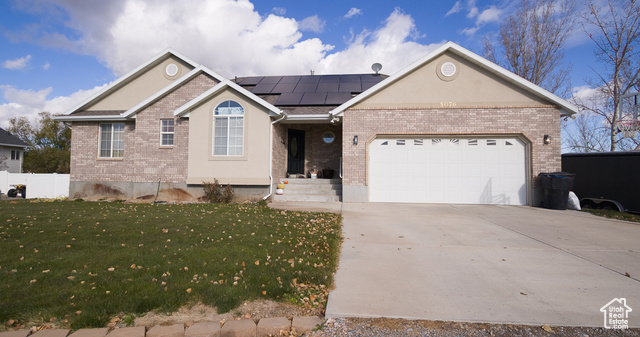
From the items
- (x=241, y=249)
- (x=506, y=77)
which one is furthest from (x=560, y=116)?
(x=241, y=249)

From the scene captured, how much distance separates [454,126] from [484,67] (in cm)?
236

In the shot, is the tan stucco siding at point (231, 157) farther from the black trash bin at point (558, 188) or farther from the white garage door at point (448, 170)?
the black trash bin at point (558, 188)

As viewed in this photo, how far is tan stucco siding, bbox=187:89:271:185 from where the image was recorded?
12.0 meters

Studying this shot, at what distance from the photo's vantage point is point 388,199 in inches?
470

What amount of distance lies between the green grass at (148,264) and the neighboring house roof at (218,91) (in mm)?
5414

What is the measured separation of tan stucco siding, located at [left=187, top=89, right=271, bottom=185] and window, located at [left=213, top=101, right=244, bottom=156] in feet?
0.49

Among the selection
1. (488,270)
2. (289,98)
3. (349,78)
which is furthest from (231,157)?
(488,270)

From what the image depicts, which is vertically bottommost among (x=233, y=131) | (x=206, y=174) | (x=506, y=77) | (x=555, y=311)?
(x=555, y=311)

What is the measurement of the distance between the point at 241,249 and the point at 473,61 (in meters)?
10.7

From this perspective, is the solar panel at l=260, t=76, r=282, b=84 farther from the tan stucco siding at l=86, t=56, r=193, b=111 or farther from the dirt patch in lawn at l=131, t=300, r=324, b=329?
the dirt patch in lawn at l=131, t=300, r=324, b=329

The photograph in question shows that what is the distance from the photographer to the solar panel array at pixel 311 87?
13.5 m

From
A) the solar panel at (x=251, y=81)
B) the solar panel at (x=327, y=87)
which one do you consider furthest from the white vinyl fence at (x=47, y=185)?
the solar panel at (x=327, y=87)

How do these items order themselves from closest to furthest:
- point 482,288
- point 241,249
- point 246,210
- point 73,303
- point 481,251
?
1. point 73,303
2. point 482,288
3. point 241,249
4. point 481,251
5. point 246,210

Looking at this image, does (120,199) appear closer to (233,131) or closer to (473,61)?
(233,131)
